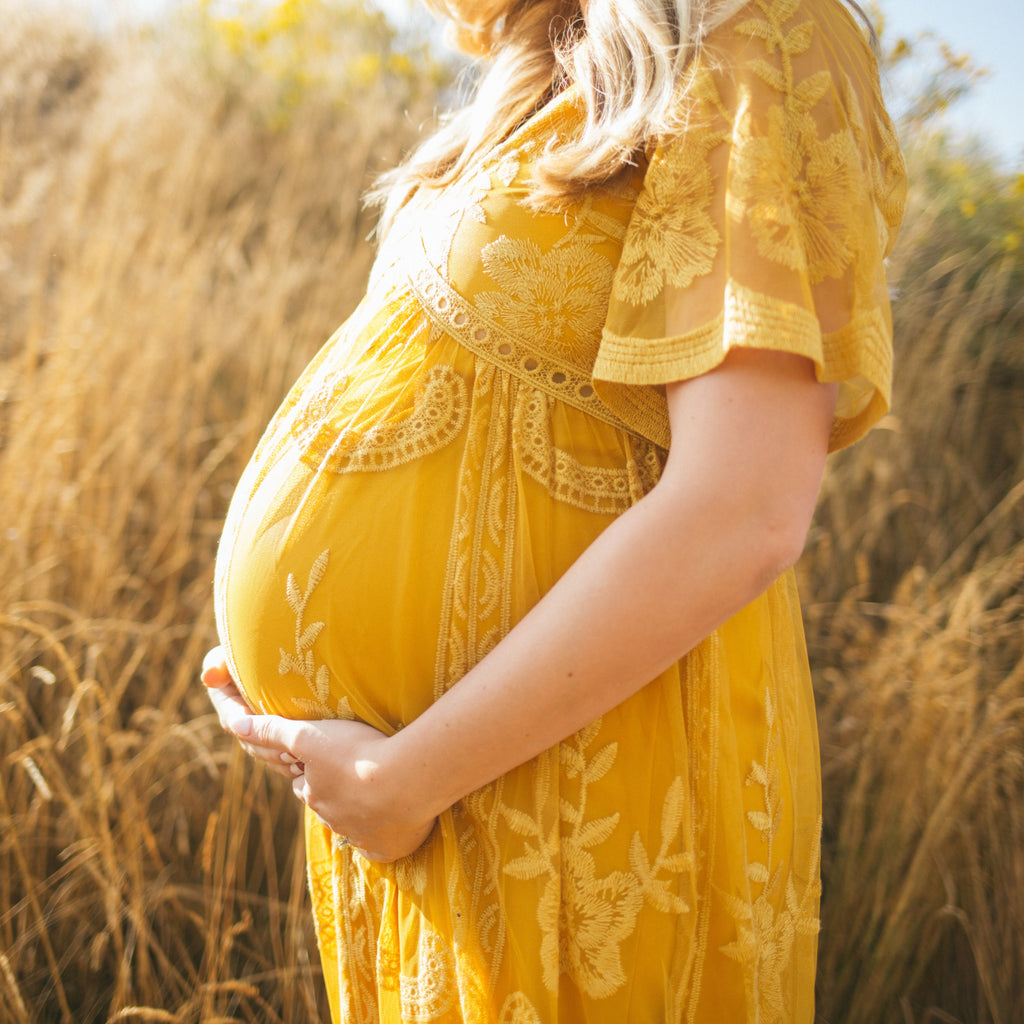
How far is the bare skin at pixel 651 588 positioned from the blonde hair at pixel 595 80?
0.21 metres

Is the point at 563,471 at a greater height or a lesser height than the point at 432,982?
greater

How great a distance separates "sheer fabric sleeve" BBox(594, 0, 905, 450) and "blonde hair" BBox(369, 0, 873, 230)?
21mm

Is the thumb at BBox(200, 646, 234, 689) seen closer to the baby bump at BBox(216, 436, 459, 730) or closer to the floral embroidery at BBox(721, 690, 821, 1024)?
the baby bump at BBox(216, 436, 459, 730)

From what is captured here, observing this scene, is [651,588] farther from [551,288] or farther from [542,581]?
[551,288]

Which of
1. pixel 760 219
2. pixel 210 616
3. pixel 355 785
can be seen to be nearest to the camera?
pixel 760 219

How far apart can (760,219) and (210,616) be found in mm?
1547

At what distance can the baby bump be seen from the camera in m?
0.71

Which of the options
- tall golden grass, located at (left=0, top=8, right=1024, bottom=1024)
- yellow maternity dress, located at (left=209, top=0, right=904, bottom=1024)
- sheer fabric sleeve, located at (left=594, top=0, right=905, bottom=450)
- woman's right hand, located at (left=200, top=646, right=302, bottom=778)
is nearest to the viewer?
sheer fabric sleeve, located at (left=594, top=0, right=905, bottom=450)

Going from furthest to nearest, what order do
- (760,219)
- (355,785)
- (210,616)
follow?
(210,616) → (355,785) → (760,219)

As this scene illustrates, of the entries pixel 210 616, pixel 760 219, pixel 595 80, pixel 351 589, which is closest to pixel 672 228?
pixel 760 219

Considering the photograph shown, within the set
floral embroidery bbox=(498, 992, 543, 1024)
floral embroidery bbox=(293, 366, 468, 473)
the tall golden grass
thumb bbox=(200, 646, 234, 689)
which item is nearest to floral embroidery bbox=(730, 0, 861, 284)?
floral embroidery bbox=(293, 366, 468, 473)

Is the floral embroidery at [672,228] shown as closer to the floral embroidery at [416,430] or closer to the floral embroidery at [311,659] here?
the floral embroidery at [416,430]

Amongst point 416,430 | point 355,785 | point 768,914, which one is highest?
point 416,430

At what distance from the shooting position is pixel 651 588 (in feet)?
1.90
